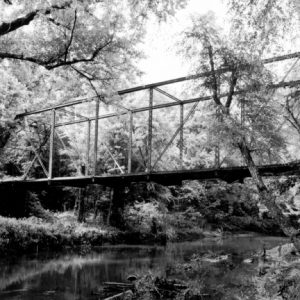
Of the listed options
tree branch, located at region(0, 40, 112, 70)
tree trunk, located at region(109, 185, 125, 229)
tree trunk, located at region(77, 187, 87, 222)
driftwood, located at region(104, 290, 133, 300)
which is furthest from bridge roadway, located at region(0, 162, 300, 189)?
tree branch, located at region(0, 40, 112, 70)

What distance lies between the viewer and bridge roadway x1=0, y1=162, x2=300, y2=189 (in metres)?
13.2

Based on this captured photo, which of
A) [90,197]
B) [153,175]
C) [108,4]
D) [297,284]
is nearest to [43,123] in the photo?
[90,197]

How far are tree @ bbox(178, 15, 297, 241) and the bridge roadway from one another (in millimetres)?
1465

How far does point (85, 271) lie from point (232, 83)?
25.9 feet

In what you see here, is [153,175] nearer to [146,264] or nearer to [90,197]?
[146,264]

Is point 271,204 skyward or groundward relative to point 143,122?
groundward

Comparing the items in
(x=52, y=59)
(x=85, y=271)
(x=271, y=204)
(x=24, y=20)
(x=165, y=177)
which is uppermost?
(x=24, y=20)

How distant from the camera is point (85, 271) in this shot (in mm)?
13352

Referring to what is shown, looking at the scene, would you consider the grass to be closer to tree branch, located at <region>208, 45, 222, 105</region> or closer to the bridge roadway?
the bridge roadway

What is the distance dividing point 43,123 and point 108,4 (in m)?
13.7

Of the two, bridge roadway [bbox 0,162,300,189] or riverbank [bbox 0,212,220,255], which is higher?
bridge roadway [bbox 0,162,300,189]

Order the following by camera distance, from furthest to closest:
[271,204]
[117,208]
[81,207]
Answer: [117,208] → [81,207] → [271,204]

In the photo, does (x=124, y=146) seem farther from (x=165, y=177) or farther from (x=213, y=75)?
(x=213, y=75)

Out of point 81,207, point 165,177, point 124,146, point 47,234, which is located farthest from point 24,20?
point 81,207
